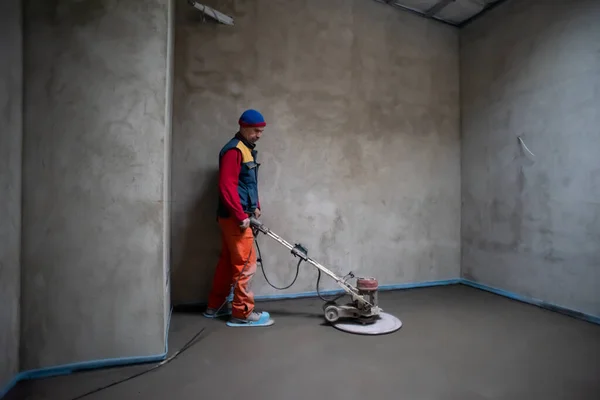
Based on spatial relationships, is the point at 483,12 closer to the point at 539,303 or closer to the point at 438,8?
the point at 438,8

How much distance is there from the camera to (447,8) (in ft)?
13.3

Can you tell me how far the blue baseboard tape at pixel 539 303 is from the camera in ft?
9.98

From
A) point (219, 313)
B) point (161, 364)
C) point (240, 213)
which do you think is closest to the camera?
point (161, 364)

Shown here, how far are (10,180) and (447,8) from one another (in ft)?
14.3

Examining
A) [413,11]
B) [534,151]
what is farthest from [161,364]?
[413,11]

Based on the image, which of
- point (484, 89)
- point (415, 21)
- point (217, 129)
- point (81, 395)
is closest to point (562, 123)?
point (484, 89)

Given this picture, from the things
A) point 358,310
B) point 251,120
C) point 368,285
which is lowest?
point 358,310

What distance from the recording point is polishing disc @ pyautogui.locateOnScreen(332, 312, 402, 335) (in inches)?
106

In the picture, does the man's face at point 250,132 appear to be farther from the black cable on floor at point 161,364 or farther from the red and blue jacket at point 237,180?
the black cable on floor at point 161,364

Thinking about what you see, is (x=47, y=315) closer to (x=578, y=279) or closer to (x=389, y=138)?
(x=389, y=138)

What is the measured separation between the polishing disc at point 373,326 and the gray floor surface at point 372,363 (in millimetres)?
53

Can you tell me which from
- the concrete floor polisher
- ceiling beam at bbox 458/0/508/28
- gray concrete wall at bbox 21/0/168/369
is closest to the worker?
the concrete floor polisher

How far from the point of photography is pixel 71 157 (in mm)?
2016

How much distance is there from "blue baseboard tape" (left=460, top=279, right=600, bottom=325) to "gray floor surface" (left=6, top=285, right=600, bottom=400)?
11 cm
